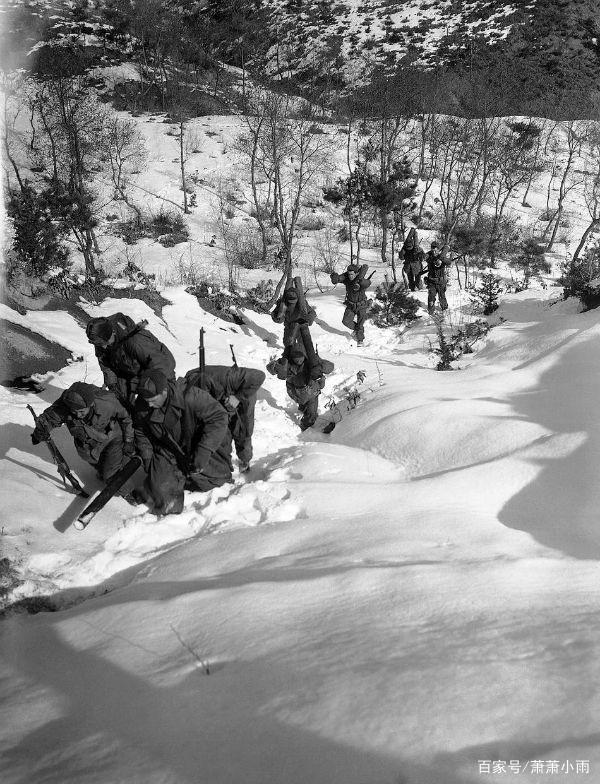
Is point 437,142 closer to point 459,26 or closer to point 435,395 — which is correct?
point 459,26

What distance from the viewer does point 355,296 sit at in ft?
29.8

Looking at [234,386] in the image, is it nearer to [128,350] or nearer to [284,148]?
[128,350]

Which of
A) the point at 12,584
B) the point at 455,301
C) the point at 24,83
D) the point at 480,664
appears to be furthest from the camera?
the point at 24,83

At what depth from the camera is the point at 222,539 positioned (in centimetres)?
312

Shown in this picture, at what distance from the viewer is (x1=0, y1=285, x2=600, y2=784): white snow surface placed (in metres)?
1.22

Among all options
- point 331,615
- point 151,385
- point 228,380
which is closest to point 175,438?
point 151,385

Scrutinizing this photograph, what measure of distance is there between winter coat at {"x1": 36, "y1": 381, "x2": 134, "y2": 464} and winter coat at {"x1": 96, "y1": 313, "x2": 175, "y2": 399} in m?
0.27

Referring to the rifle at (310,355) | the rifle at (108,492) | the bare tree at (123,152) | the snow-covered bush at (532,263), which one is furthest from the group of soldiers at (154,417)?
the bare tree at (123,152)

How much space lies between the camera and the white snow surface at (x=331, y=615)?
1.22 meters

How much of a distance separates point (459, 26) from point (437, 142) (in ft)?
62.6

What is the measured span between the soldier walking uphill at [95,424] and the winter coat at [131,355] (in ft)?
1.01

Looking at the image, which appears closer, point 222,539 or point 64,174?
point 222,539

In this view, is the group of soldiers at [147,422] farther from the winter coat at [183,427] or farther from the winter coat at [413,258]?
the winter coat at [413,258]

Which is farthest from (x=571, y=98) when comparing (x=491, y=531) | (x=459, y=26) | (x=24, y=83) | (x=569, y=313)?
(x=491, y=531)
